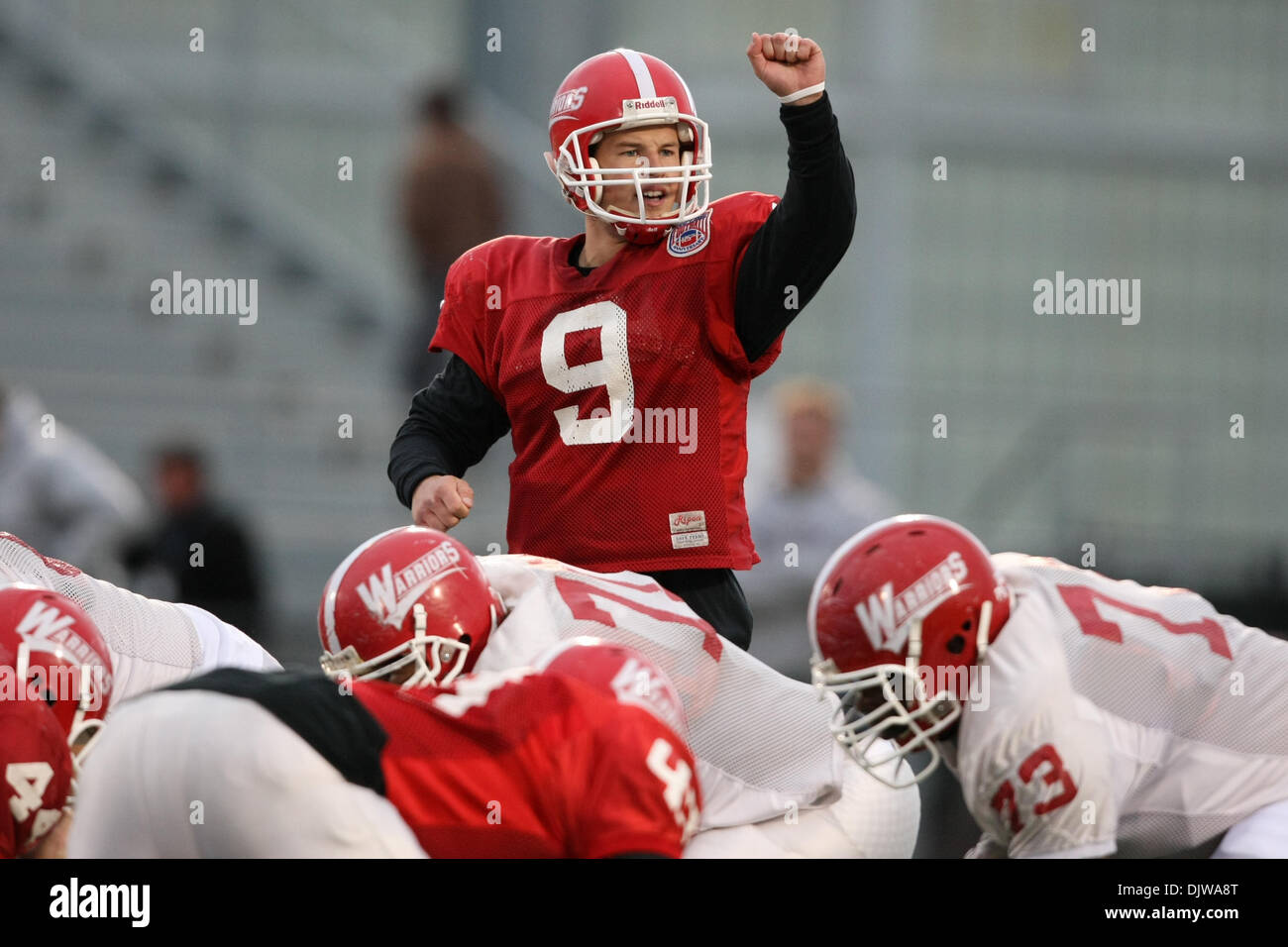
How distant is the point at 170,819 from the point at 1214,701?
1845 mm

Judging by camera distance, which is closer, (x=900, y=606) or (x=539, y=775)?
(x=539, y=775)

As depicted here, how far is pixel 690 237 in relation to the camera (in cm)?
397

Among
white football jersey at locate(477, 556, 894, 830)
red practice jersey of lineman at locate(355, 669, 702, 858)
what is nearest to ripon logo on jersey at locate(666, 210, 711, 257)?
white football jersey at locate(477, 556, 894, 830)

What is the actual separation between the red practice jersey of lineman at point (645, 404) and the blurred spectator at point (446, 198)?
3499 mm

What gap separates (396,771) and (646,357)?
140cm

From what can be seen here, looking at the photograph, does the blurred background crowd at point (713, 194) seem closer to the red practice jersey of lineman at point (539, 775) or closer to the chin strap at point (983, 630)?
the chin strap at point (983, 630)

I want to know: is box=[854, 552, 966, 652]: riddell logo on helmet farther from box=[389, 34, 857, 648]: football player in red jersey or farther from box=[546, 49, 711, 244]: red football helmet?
box=[546, 49, 711, 244]: red football helmet

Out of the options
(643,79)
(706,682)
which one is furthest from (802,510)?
(706,682)

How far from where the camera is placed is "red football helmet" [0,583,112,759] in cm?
321

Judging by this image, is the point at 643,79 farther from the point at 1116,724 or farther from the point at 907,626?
the point at 1116,724

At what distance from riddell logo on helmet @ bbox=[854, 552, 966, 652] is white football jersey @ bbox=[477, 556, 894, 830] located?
0.38 meters

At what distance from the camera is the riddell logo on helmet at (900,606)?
3156 millimetres

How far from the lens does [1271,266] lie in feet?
39.4

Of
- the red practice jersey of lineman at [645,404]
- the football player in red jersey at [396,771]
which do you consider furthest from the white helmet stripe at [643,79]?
the football player in red jersey at [396,771]
